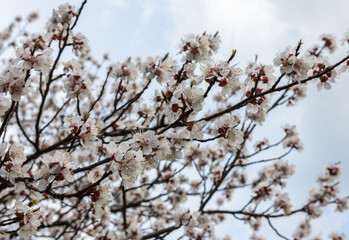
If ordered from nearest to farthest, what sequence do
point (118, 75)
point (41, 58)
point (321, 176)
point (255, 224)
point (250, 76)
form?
point (41, 58)
point (250, 76)
point (118, 75)
point (321, 176)
point (255, 224)

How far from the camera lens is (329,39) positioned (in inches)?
221

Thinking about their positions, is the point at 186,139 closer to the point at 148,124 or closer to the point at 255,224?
the point at 148,124

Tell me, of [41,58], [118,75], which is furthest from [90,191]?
[118,75]

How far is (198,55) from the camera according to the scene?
3.42 metres

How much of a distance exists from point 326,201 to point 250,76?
458cm

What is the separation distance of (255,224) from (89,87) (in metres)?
6.26

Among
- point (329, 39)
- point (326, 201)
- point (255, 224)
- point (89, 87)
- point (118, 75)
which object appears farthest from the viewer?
point (255, 224)

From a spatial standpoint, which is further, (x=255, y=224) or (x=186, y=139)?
(x=255, y=224)

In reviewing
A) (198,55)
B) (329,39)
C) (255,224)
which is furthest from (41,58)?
(255,224)

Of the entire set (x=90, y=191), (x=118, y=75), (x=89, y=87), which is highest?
(x=118, y=75)

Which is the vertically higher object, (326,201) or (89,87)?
(89,87)

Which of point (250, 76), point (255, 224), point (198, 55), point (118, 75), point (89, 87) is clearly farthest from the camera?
point (255, 224)

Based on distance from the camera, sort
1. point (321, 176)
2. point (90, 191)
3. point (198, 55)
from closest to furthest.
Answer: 1. point (90, 191)
2. point (198, 55)
3. point (321, 176)

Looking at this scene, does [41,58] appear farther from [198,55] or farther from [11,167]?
[198,55]
